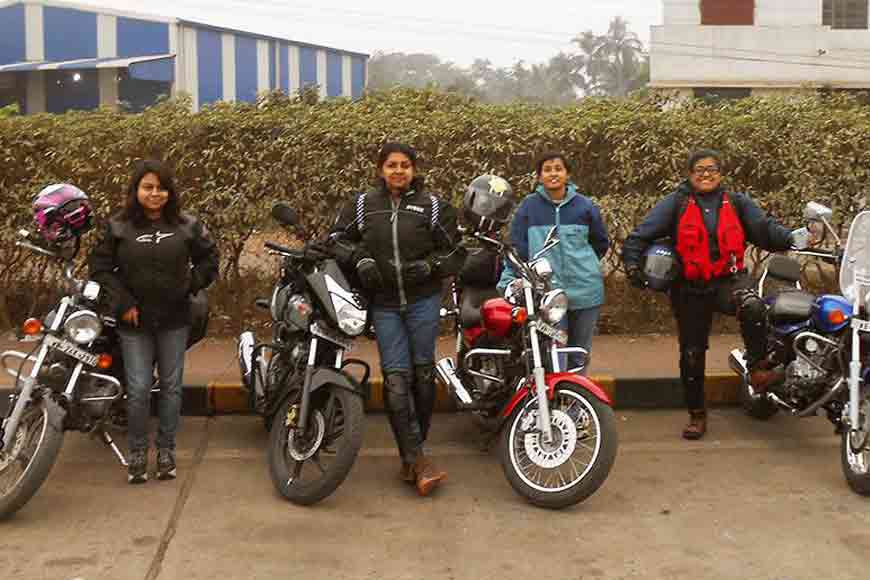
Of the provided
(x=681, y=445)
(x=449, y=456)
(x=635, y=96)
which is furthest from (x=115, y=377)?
(x=635, y=96)

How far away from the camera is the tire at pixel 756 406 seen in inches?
245

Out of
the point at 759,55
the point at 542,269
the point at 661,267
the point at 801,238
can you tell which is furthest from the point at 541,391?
the point at 759,55

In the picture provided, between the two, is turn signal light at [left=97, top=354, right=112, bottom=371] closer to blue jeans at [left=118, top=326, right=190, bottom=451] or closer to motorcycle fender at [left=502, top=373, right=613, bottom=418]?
blue jeans at [left=118, top=326, right=190, bottom=451]

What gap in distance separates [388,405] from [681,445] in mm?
1821

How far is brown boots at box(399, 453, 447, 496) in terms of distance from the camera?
5.06m

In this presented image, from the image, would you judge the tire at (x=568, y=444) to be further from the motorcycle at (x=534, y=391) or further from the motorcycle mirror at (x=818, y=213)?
the motorcycle mirror at (x=818, y=213)

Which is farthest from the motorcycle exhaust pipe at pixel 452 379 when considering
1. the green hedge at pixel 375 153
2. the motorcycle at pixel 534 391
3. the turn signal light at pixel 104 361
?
the green hedge at pixel 375 153

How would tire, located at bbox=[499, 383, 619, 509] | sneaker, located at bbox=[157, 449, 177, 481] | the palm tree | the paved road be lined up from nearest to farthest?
Answer: 1. the paved road
2. tire, located at bbox=[499, 383, 619, 509]
3. sneaker, located at bbox=[157, 449, 177, 481]
4. the palm tree

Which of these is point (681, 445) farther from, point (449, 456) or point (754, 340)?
point (449, 456)

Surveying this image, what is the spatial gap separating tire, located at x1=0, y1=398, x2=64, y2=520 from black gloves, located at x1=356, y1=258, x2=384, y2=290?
1.47 metres

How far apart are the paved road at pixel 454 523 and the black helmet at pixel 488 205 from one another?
127 centimetres

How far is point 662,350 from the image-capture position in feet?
25.4

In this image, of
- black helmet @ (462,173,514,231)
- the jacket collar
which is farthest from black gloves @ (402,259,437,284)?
the jacket collar

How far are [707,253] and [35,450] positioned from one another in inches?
137
